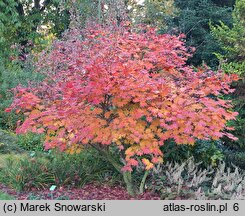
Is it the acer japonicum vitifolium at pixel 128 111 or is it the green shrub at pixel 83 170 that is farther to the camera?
the green shrub at pixel 83 170

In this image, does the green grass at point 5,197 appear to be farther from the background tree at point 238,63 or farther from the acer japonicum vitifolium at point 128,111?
the background tree at point 238,63

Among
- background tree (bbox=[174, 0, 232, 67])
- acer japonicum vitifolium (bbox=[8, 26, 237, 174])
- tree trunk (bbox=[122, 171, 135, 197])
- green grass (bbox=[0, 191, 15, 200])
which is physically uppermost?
background tree (bbox=[174, 0, 232, 67])

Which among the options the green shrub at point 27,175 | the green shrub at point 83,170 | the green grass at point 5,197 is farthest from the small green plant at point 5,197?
the green shrub at point 83,170

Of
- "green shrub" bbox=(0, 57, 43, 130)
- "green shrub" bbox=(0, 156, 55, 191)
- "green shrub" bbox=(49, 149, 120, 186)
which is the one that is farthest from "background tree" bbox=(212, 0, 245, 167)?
"green shrub" bbox=(0, 57, 43, 130)

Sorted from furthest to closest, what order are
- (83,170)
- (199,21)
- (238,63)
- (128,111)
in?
(199,21)
(238,63)
(83,170)
(128,111)

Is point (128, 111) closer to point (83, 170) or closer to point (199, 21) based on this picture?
point (83, 170)

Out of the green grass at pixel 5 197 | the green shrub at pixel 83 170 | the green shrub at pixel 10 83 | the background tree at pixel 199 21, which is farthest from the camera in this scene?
the green shrub at pixel 10 83

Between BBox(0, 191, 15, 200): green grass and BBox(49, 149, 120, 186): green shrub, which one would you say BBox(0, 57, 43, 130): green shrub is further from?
BBox(0, 191, 15, 200): green grass

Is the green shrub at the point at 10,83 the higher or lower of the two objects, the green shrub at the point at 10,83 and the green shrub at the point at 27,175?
the higher

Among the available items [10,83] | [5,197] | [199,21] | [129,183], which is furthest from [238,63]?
[10,83]

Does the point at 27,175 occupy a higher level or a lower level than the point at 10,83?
lower

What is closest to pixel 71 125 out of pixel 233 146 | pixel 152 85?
pixel 152 85

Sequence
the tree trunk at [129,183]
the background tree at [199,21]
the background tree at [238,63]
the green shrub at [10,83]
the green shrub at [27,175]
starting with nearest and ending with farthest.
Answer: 1. the tree trunk at [129,183]
2. the green shrub at [27,175]
3. the background tree at [238,63]
4. the background tree at [199,21]
5. the green shrub at [10,83]

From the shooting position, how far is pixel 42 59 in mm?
11109
